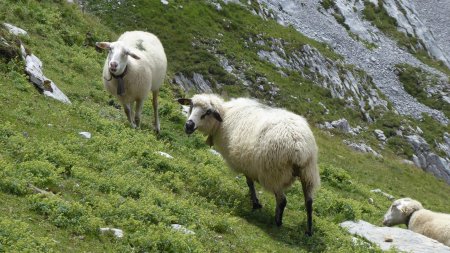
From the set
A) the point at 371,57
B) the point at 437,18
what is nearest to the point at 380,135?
the point at 371,57

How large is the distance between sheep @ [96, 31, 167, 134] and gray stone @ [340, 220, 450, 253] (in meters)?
6.46

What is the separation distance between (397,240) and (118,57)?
8.27m

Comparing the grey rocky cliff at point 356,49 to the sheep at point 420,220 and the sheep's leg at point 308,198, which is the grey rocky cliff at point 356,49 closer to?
the sheep at point 420,220

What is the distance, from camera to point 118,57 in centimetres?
1501

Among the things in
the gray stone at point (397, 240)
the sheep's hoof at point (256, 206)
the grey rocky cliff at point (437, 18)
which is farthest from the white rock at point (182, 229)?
the grey rocky cliff at point (437, 18)

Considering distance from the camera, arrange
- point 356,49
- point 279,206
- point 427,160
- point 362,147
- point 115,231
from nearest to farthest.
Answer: point 115,231
point 279,206
point 362,147
point 427,160
point 356,49

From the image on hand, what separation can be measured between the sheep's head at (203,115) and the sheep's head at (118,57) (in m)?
2.25

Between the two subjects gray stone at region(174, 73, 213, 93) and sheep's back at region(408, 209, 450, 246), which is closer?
sheep's back at region(408, 209, 450, 246)

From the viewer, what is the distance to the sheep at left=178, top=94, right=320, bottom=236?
38.3 ft

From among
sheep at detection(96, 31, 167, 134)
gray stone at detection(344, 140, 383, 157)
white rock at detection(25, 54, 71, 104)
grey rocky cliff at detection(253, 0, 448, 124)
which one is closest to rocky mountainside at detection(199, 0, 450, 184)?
grey rocky cliff at detection(253, 0, 448, 124)

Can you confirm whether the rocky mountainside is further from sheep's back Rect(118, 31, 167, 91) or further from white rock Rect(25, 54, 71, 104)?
white rock Rect(25, 54, 71, 104)

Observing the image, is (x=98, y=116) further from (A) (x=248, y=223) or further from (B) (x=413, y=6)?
(B) (x=413, y=6)

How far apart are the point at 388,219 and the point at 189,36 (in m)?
32.1

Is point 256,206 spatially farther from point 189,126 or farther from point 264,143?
point 189,126
